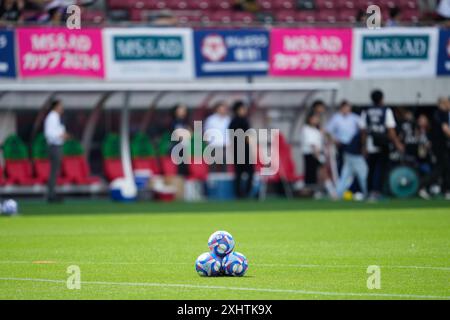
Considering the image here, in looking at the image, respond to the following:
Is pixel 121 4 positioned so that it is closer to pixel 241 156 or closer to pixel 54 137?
pixel 241 156

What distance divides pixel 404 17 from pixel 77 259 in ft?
73.9

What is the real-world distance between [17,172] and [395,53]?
10285 millimetres

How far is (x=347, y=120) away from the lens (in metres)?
28.0

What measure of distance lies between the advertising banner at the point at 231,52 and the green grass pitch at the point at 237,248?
489 cm

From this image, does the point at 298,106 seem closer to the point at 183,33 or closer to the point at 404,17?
the point at 183,33

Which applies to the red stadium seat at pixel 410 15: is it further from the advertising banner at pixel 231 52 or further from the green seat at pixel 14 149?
the green seat at pixel 14 149

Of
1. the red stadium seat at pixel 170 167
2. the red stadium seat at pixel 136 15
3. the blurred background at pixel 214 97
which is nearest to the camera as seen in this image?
the blurred background at pixel 214 97

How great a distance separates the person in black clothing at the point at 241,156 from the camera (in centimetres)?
2752

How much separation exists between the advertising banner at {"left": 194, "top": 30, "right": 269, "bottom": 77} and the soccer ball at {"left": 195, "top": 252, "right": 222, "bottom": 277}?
17.3 m

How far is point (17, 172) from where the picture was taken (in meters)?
28.2

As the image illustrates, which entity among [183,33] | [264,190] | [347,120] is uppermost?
[183,33]

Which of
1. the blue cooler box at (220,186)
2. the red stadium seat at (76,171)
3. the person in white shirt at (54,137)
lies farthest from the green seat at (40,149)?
the blue cooler box at (220,186)

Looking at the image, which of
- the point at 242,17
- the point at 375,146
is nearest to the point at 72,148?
the point at 242,17
